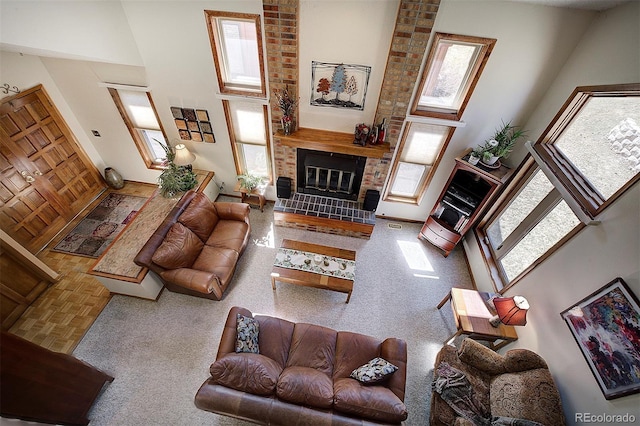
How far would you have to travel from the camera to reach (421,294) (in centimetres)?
404

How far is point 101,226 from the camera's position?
4.65 metres

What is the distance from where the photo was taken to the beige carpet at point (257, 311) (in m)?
2.93

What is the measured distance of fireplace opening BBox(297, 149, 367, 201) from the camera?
4374mm

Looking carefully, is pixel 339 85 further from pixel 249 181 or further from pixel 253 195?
pixel 253 195

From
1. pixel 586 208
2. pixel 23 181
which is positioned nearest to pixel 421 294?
pixel 586 208

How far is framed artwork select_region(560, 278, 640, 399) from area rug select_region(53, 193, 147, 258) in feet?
19.4

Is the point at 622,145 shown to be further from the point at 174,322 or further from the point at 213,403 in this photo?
the point at 174,322

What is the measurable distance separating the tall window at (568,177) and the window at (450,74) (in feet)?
3.46

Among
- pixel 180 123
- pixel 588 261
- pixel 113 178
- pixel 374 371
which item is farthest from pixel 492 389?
pixel 113 178

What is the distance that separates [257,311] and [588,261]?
3698 mm

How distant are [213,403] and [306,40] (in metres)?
4.01

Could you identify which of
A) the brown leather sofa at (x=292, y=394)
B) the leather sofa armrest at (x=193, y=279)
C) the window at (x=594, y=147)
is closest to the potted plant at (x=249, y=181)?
the leather sofa armrest at (x=193, y=279)

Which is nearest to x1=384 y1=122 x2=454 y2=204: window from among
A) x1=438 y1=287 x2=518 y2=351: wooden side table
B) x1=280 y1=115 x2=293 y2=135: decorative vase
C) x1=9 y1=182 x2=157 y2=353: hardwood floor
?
x1=280 y1=115 x2=293 y2=135: decorative vase

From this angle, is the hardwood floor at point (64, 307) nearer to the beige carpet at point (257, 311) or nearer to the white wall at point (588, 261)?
the beige carpet at point (257, 311)
